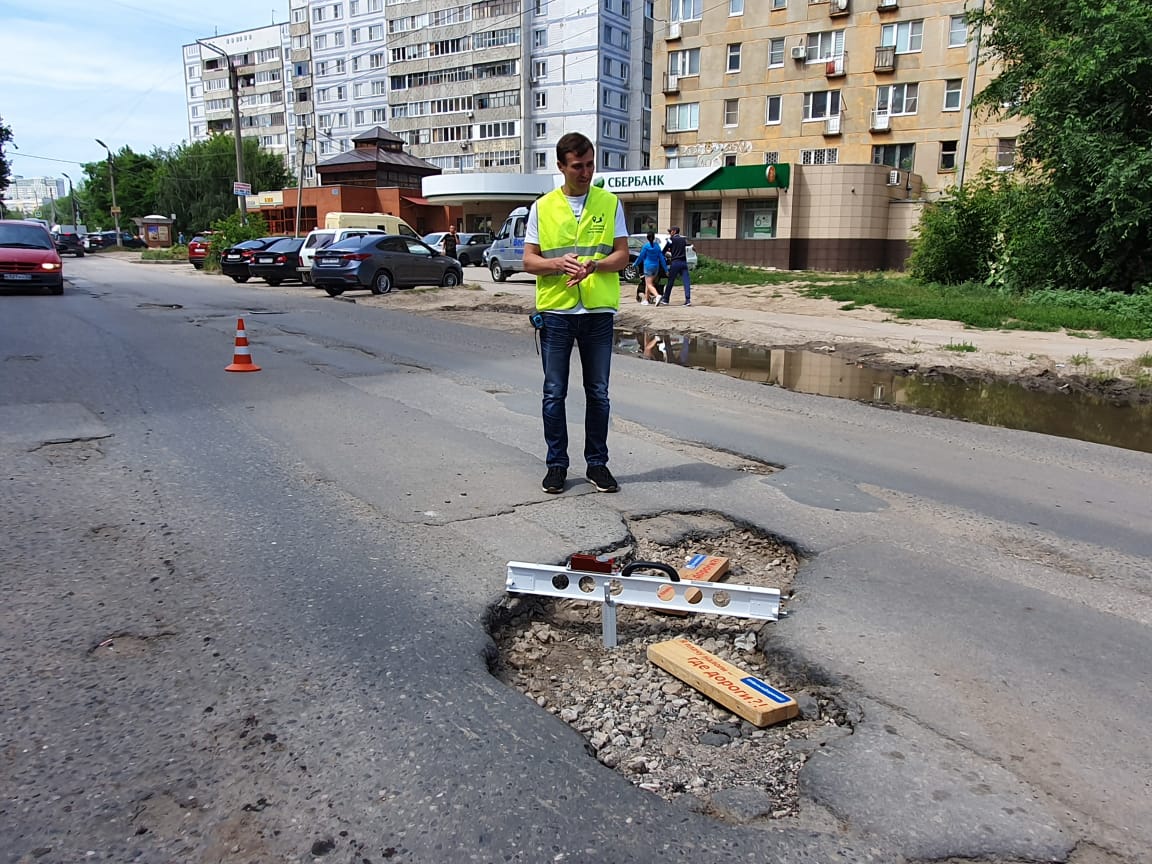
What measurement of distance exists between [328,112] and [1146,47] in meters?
79.5

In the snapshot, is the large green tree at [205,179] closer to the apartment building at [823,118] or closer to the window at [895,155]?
the apartment building at [823,118]

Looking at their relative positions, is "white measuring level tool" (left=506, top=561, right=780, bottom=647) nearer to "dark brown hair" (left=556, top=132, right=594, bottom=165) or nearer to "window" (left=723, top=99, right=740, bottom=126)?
"dark brown hair" (left=556, top=132, right=594, bottom=165)

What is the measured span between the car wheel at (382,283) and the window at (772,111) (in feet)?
89.5

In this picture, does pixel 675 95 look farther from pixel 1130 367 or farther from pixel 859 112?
pixel 1130 367

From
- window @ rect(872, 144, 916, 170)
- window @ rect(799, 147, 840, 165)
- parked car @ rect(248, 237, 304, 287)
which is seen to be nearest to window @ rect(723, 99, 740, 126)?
window @ rect(799, 147, 840, 165)

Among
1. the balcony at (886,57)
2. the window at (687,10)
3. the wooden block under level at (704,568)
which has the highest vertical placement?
the window at (687,10)

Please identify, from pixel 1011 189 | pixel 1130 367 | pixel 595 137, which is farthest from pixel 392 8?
pixel 1130 367

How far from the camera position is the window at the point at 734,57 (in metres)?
42.5

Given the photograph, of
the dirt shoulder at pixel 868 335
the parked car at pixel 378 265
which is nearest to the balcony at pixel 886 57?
the dirt shoulder at pixel 868 335

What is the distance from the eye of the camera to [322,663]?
3.11 metres

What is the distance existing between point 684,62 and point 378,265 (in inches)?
1147

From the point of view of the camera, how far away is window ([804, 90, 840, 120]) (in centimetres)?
4012

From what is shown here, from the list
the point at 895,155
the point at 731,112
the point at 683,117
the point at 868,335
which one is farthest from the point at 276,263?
the point at 895,155

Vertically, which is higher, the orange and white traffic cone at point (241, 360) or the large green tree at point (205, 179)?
the large green tree at point (205, 179)
